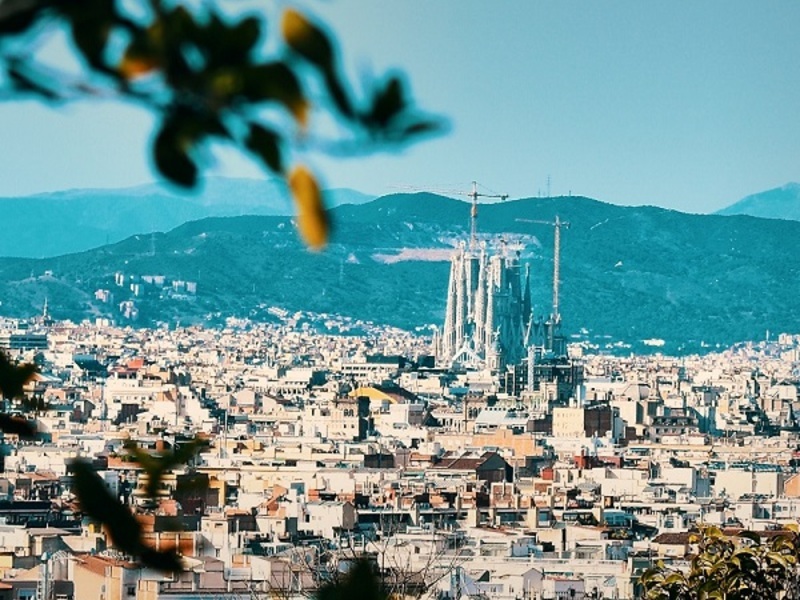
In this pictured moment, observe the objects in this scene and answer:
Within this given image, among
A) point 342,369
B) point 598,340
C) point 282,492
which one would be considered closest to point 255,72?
point 282,492

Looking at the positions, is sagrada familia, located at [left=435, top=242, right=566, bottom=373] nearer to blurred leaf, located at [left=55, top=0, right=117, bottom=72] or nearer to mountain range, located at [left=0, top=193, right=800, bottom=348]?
mountain range, located at [left=0, top=193, right=800, bottom=348]

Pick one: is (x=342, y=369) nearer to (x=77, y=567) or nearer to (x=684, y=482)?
(x=684, y=482)

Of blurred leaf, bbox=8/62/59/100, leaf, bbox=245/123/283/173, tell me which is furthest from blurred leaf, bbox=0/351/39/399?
leaf, bbox=245/123/283/173

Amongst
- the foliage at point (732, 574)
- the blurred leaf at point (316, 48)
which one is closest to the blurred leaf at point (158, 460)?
the blurred leaf at point (316, 48)

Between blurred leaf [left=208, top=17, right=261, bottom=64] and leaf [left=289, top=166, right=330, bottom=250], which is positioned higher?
blurred leaf [left=208, top=17, right=261, bottom=64]

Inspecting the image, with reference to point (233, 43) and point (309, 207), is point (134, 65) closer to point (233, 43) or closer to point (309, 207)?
point (233, 43)

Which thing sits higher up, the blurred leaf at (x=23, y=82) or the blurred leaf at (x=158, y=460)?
the blurred leaf at (x=23, y=82)

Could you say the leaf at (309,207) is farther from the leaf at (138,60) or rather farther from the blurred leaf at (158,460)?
the blurred leaf at (158,460)
